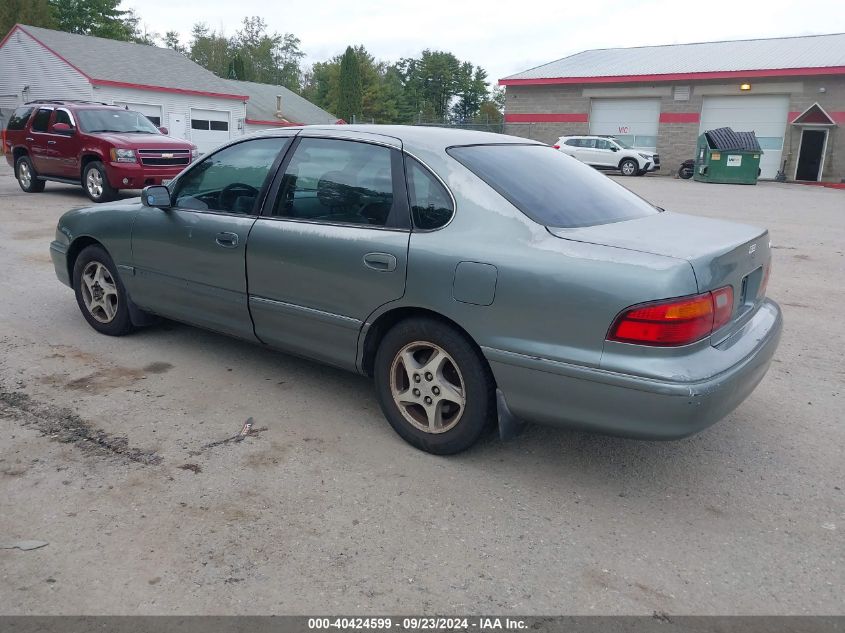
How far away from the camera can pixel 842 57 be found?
→ 29.3 meters

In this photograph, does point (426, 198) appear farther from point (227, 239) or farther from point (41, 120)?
point (41, 120)

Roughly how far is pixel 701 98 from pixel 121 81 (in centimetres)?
2573

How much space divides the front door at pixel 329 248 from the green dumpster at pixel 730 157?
2501 cm

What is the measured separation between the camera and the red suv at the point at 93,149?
12.8m

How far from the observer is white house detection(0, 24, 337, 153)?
30.6 metres

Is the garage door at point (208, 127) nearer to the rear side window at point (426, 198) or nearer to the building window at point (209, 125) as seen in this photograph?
the building window at point (209, 125)

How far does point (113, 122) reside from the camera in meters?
13.8

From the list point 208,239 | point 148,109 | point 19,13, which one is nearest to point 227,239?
point 208,239

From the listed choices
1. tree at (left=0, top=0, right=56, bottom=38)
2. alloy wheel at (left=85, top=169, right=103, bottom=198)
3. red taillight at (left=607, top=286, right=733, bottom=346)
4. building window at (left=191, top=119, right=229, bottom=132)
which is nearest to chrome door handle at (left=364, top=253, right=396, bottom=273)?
red taillight at (left=607, top=286, right=733, bottom=346)

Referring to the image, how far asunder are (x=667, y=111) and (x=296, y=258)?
32.1 m

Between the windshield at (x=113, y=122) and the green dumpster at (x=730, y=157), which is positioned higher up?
the green dumpster at (x=730, y=157)

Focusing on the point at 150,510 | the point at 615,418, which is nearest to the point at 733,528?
the point at 615,418

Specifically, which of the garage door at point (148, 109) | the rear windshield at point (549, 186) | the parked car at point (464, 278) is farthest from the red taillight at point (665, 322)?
the garage door at point (148, 109)

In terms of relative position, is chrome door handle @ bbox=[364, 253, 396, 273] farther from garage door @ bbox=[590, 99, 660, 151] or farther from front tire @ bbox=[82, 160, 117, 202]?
garage door @ bbox=[590, 99, 660, 151]
